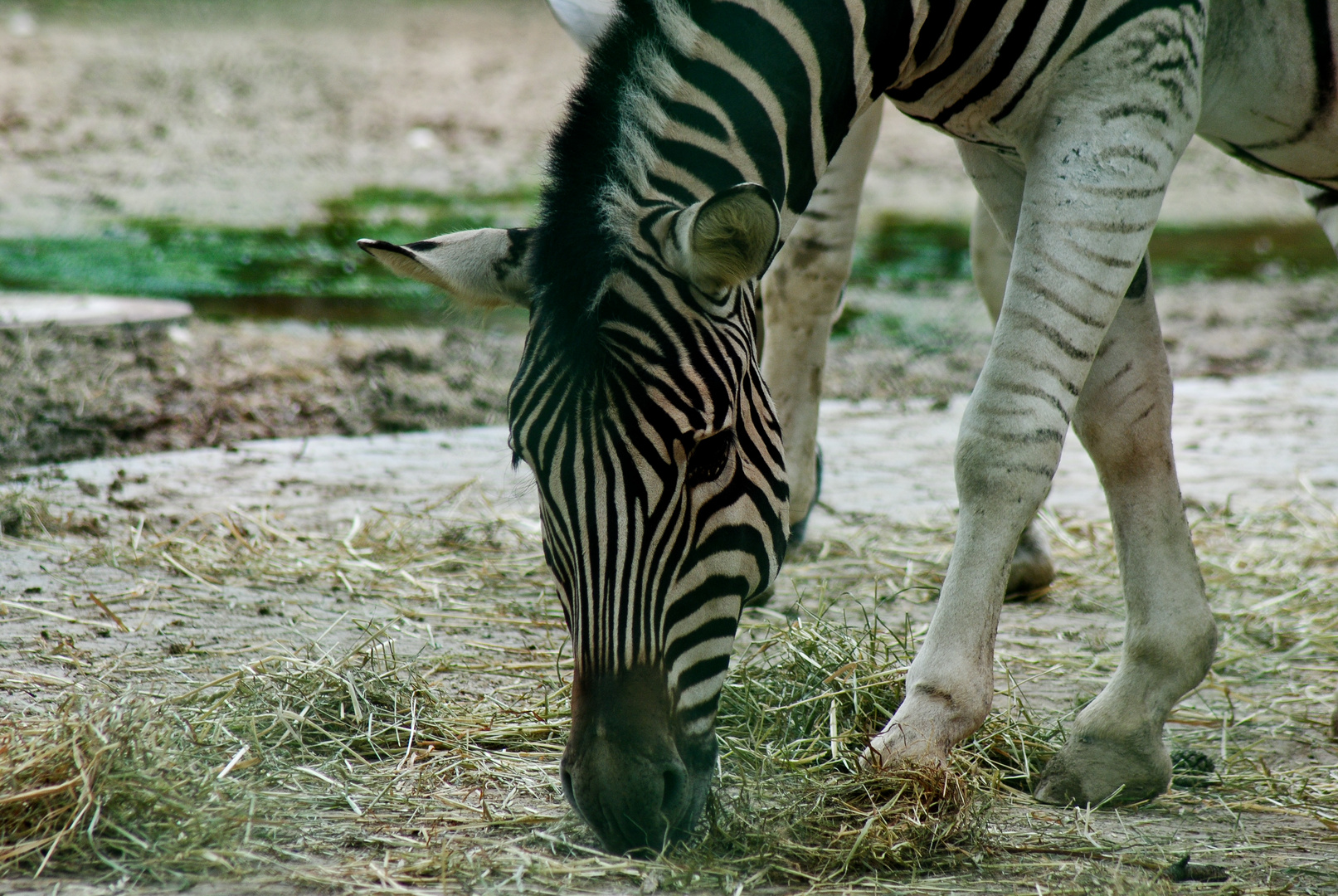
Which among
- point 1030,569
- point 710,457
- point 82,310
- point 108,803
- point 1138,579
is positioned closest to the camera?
point 710,457

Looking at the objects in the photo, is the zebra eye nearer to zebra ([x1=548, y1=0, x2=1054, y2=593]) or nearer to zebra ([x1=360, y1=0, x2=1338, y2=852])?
zebra ([x1=360, y1=0, x2=1338, y2=852])

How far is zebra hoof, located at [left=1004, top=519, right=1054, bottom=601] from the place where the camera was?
4.41 m

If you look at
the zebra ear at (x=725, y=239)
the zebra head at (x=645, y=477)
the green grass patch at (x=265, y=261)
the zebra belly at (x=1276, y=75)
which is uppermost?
the zebra belly at (x=1276, y=75)

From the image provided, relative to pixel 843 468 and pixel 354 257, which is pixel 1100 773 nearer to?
pixel 843 468

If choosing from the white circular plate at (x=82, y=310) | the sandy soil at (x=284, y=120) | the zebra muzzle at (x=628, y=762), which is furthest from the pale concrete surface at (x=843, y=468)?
the sandy soil at (x=284, y=120)

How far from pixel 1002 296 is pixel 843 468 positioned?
1.73 metres

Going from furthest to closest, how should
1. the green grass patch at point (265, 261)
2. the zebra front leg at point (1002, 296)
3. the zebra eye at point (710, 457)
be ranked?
1. the green grass patch at point (265, 261)
2. the zebra front leg at point (1002, 296)
3. the zebra eye at point (710, 457)

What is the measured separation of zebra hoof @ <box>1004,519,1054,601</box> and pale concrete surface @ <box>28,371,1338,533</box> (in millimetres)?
751

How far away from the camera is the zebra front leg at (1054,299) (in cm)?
264

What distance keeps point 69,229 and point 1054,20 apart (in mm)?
9236

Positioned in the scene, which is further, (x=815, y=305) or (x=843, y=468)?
(x=843, y=468)

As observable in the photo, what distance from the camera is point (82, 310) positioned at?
22.5 ft

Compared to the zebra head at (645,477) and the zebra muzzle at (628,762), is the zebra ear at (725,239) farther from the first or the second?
the zebra muzzle at (628,762)

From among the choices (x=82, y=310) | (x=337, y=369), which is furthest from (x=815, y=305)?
(x=82, y=310)
